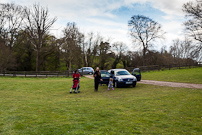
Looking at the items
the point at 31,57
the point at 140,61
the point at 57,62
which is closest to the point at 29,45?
the point at 31,57

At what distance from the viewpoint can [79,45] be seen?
52.5 metres

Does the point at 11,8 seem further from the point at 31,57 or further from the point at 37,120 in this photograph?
the point at 37,120

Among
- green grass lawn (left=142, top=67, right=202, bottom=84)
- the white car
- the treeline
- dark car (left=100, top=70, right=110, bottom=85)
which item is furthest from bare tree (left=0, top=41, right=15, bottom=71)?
the white car

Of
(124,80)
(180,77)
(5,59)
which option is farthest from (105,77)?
(5,59)

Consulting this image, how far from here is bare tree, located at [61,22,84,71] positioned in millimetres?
47438

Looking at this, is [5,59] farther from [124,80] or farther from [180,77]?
[180,77]

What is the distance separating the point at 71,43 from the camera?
47.2 metres

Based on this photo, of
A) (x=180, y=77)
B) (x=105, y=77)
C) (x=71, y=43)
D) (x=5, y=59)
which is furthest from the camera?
(x=71, y=43)

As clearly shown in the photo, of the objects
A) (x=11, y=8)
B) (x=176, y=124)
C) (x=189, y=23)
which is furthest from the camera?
(x=11, y=8)

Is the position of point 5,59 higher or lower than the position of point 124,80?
higher

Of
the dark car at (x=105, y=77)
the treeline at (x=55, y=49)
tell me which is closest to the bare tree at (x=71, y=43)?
the treeline at (x=55, y=49)

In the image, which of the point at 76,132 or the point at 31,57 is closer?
the point at 76,132

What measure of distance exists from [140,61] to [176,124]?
5099cm

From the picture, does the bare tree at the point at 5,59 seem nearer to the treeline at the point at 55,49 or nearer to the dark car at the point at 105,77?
the treeline at the point at 55,49
